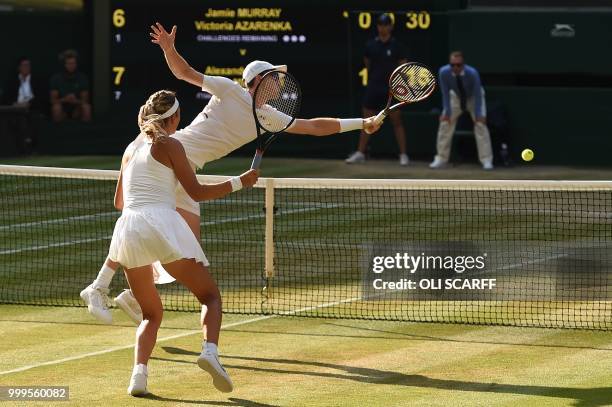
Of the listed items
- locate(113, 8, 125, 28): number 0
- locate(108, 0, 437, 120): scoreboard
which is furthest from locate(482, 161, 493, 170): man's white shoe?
locate(113, 8, 125, 28): number 0

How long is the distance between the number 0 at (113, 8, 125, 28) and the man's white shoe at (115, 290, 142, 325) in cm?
1537

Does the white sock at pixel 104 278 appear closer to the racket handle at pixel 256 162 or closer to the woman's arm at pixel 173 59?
the woman's arm at pixel 173 59

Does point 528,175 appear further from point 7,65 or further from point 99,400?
point 99,400

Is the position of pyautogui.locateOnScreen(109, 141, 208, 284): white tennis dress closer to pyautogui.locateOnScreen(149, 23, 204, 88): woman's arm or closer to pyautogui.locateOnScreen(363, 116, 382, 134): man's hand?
pyautogui.locateOnScreen(149, 23, 204, 88): woman's arm

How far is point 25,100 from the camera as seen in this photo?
26.5m

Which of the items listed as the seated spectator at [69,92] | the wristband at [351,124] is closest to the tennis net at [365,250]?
the wristband at [351,124]

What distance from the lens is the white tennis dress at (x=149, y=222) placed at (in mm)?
9578

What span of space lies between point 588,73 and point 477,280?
11.6m

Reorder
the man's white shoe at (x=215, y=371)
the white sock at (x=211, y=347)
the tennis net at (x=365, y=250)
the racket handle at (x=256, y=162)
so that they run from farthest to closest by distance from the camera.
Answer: the tennis net at (x=365, y=250), the racket handle at (x=256, y=162), the white sock at (x=211, y=347), the man's white shoe at (x=215, y=371)

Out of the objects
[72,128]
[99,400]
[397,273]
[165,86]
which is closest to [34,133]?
[72,128]

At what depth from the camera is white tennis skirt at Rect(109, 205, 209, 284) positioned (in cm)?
957

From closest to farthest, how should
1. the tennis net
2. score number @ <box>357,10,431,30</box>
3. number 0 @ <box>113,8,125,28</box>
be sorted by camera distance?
the tennis net
score number @ <box>357,10,431,30</box>
number 0 @ <box>113,8,125,28</box>

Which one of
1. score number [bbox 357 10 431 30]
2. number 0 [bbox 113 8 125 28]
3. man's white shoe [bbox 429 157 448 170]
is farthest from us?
number 0 [bbox 113 8 125 28]

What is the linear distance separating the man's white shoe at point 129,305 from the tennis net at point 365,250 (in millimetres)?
1828
